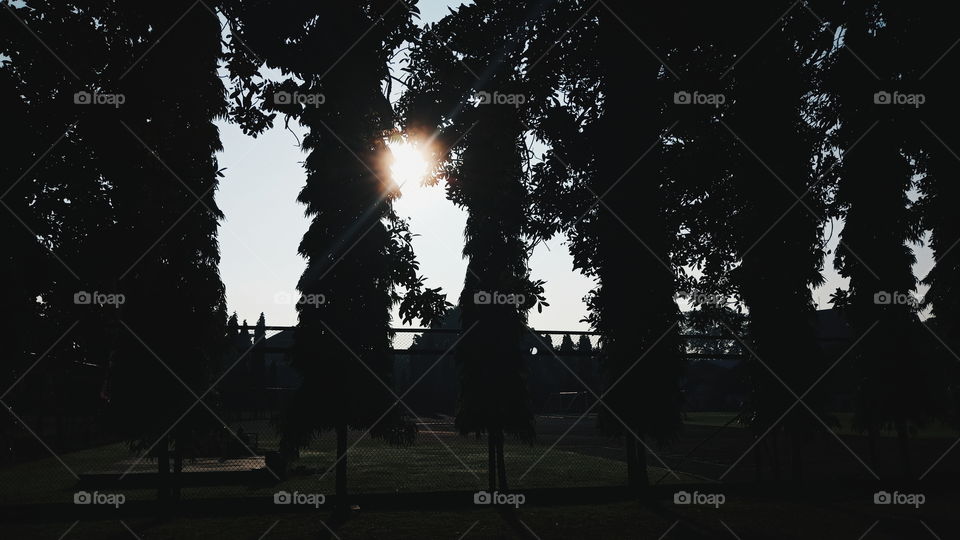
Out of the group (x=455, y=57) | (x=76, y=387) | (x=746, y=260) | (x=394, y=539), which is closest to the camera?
(x=455, y=57)

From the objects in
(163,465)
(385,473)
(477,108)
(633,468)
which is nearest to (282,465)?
(385,473)

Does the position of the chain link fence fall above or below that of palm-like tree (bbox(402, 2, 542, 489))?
below

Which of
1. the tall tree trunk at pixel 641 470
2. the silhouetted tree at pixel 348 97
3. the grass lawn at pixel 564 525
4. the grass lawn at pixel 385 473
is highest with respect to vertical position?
the silhouetted tree at pixel 348 97

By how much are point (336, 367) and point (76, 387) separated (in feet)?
46.8

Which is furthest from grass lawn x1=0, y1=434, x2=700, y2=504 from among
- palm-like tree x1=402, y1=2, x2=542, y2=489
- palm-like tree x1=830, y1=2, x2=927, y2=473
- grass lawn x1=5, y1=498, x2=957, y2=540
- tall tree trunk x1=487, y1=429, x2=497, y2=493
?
palm-like tree x1=402, y1=2, x2=542, y2=489

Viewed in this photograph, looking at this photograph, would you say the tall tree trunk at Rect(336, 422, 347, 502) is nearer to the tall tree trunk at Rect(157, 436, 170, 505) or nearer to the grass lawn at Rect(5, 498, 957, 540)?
the grass lawn at Rect(5, 498, 957, 540)

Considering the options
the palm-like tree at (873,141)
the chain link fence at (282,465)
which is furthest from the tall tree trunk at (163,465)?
the palm-like tree at (873,141)

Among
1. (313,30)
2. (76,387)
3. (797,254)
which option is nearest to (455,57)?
(313,30)

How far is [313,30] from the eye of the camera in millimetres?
6258

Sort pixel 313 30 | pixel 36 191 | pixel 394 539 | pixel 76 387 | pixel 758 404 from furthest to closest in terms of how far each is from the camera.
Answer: pixel 76 387 < pixel 758 404 < pixel 394 539 < pixel 313 30 < pixel 36 191

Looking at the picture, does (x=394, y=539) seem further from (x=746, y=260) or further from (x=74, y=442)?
(x=74, y=442)

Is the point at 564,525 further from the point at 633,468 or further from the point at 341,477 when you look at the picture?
the point at 341,477

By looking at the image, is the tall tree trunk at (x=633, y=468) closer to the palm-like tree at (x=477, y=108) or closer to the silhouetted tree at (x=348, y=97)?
the palm-like tree at (x=477, y=108)

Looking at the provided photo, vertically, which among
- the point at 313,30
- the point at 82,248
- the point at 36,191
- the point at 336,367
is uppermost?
the point at 313,30
